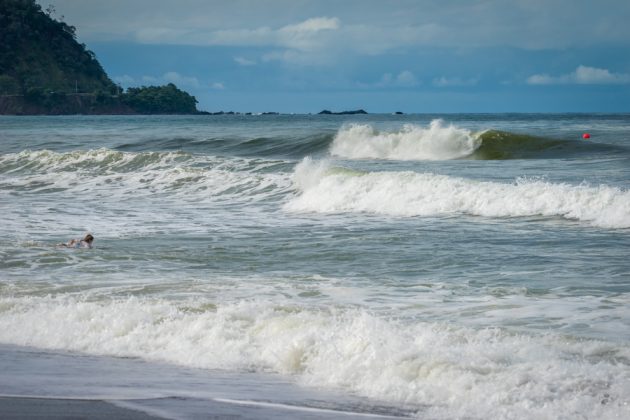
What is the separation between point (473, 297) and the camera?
35.1 feet

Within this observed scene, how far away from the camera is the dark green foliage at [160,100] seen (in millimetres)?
154375

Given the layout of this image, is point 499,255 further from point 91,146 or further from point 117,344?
point 91,146

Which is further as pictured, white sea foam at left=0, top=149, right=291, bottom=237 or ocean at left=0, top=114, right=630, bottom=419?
white sea foam at left=0, top=149, right=291, bottom=237

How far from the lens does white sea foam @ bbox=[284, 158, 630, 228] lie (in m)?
18.3

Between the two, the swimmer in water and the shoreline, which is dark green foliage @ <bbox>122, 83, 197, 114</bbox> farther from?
the shoreline

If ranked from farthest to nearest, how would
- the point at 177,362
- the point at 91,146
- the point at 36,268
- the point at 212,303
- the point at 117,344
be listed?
the point at 91,146 → the point at 36,268 → the point at 212,303 → the point at 117,344 → the point at 177,362

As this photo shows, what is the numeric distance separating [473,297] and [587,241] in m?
5.17

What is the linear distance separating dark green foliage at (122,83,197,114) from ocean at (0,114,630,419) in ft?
433

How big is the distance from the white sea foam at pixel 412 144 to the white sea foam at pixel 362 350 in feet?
86.3

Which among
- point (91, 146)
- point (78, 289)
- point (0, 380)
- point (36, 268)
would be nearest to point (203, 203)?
point (36, 268)

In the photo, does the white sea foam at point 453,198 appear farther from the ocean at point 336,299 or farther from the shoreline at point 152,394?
the shoreline at point 152,394

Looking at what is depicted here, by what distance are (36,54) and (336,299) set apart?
144m

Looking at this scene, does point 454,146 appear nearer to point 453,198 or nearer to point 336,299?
point 453,198

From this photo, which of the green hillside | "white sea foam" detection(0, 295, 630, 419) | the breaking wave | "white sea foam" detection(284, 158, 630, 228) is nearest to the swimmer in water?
"white sea foam" detection(0, 295, 630, 419)
